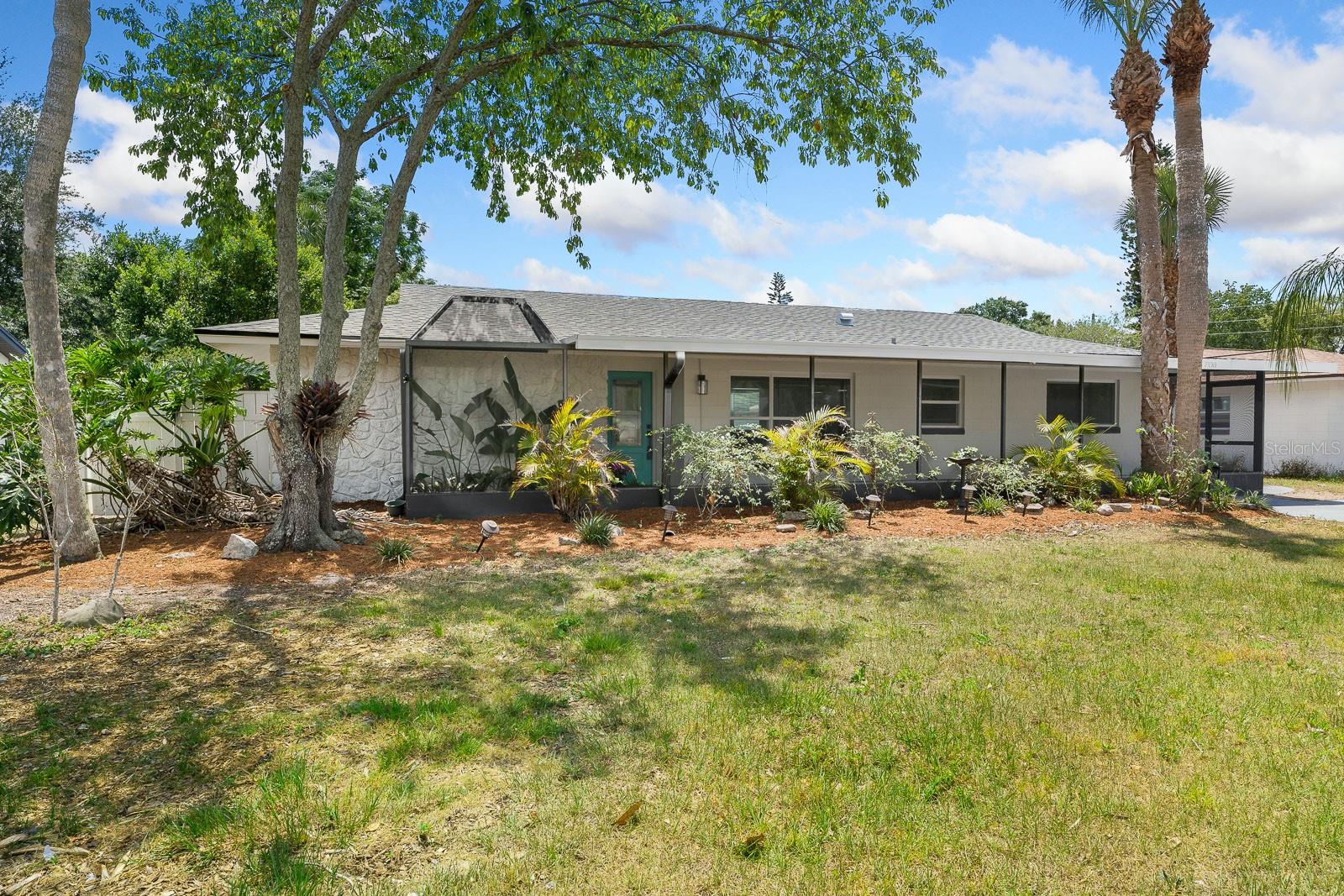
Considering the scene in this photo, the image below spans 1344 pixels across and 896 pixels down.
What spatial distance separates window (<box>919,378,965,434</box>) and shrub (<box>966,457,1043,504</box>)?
6.33 feet

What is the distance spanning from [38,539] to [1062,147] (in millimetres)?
19916

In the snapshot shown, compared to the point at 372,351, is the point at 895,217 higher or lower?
higher

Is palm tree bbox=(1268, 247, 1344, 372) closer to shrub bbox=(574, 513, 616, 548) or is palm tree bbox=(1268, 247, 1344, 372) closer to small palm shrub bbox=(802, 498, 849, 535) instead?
small palm shrub bbox=(802, 498, 849, 535)

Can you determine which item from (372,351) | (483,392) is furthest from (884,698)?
(483,392)

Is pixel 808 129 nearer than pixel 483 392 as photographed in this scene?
Yes

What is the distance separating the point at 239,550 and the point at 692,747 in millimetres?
6291

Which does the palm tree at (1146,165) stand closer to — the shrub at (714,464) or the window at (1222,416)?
the shrub at (714,464)

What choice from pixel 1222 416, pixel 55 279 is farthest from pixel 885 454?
pixel 1222 416

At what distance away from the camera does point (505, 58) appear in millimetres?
8938

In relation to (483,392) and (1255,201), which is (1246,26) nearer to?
(483,392)

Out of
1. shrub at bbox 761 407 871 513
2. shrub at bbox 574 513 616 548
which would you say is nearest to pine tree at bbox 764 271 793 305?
shrub at bbox 761 407 871 513

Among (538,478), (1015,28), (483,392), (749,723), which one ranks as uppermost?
(1015,28)

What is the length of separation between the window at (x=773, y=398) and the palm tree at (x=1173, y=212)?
806cm

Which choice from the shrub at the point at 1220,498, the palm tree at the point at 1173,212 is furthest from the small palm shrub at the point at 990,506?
the palm tree at the point at 1173,212
